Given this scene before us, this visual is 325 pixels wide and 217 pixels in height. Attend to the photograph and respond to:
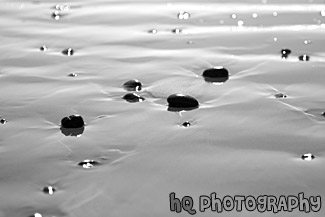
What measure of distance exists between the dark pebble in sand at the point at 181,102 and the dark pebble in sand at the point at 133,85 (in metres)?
0.33

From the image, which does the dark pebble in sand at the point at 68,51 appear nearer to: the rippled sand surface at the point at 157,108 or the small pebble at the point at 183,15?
the rippled sand surface at the point at 157,108

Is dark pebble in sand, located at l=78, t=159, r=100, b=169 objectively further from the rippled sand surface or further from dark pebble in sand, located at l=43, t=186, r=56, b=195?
dark pebble in sand, located at l=43, t=186, r=56, b=195

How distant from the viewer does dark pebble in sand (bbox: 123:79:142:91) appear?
322cm

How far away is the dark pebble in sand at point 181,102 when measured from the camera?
115 inches

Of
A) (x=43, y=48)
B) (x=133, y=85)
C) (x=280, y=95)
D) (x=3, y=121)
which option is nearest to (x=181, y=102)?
(x=133, y=85)

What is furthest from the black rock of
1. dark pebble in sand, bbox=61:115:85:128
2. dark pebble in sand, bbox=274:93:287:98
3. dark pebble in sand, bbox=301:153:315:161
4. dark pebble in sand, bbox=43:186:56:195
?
dark pebble in sand, bbox=301:153:315:161

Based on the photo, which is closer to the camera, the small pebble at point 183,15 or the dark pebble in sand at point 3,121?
the dark pebble in sand at point 3,121

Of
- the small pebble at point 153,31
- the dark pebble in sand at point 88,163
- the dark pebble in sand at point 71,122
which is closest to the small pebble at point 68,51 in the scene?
the small pebble at point 153,31

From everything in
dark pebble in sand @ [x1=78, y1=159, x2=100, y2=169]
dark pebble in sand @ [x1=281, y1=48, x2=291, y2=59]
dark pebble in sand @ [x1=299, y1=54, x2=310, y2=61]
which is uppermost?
dark pebble in sand @ [x1=281, y1=48, x2=291, y2=59]

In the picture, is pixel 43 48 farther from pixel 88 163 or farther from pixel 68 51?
pixel 88 163

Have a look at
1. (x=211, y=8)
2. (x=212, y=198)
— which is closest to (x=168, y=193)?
(x=212, y=198)

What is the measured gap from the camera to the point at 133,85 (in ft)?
10.6

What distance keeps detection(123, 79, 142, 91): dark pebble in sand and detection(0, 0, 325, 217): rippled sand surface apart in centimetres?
5

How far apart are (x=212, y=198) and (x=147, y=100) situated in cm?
106
